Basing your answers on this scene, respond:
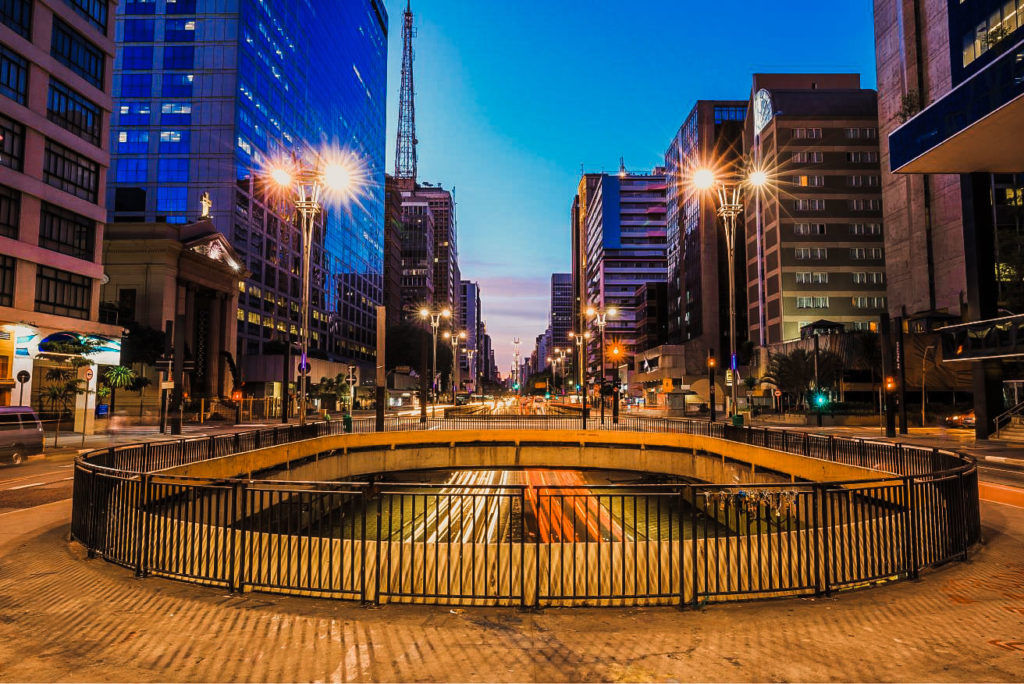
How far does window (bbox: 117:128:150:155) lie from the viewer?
71.9 meters

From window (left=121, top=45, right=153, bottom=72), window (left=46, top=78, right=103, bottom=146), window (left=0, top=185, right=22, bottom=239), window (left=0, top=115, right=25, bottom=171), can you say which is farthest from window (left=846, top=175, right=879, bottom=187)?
window (left=121, top=45, right=153, bottom=72)

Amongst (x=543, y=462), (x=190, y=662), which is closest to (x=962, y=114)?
(x=543, y=462)

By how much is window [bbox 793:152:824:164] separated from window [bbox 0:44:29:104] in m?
84.4

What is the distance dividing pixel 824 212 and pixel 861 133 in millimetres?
12736

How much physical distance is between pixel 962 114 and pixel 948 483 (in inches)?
1120

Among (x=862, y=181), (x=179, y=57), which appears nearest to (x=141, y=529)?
(x=179, y=57)

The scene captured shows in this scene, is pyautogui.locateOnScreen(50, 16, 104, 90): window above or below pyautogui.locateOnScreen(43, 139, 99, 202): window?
above

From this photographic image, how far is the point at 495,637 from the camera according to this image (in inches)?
228

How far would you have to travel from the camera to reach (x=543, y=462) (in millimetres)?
35781

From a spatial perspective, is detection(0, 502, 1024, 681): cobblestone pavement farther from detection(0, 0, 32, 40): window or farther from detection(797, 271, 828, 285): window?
detection(797, 271, 828, 285): window

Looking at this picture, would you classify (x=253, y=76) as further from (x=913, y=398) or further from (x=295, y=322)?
(x=913, y=398)

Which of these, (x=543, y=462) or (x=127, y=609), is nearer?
(x=127, y=609)

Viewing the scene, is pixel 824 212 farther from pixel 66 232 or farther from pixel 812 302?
pixel 66 232

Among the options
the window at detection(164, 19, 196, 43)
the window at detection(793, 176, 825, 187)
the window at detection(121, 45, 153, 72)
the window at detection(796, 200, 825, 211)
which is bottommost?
the window at detection(796, 200, 825, 211)
